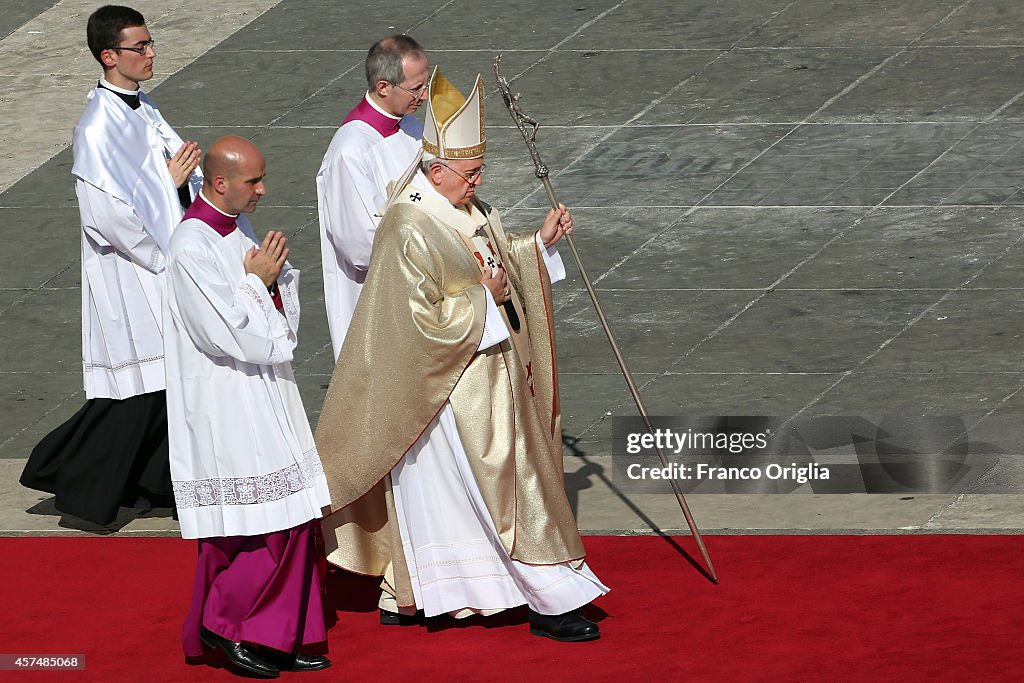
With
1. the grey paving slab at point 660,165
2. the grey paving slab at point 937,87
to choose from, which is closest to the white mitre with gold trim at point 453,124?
the grey paving slab at point 660,165

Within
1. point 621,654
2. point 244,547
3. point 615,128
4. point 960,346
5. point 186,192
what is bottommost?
point 621,654

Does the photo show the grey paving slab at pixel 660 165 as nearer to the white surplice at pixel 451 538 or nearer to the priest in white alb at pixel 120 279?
the priest in white alb at pixel 120 279

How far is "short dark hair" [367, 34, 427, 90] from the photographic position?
7418 millimetres

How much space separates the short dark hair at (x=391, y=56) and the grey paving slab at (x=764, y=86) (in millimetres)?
5334

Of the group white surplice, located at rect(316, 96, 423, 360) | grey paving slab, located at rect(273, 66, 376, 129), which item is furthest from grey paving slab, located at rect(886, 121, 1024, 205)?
white surplice, located at rect(316, 96, 423, 360)

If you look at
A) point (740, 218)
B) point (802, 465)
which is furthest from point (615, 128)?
point (802, 465)

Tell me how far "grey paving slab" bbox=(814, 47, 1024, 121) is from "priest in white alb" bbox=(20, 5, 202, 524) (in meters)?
5.81

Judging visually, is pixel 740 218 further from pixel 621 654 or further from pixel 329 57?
pixel 621 654

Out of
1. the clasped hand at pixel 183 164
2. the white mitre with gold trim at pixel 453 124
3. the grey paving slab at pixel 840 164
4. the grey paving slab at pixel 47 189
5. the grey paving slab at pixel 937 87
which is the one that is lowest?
the white mitre with gold trim at pixel 453 124

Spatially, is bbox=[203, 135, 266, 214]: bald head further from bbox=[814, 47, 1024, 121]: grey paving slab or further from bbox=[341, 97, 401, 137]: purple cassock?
bbox=[814, 47, 1024, 121]: grey paving slab

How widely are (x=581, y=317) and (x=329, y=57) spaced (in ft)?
15.0

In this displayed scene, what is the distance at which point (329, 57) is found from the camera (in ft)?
45.9

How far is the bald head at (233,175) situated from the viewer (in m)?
6.14

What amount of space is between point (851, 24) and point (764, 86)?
1.24m
